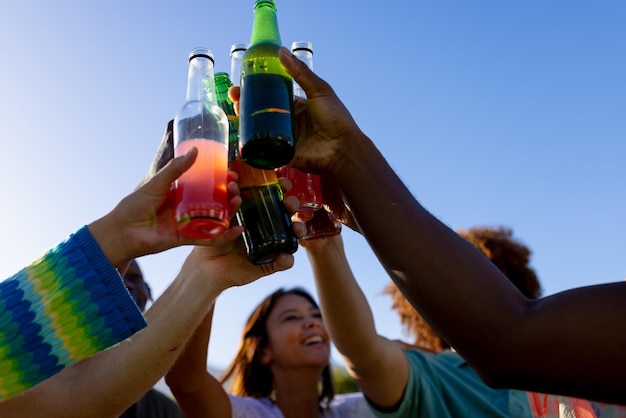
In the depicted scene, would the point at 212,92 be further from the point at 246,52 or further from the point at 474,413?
the point at 474,413

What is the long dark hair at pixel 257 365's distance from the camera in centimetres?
420

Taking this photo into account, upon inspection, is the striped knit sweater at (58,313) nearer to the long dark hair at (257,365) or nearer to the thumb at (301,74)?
the thumb at (301,74)

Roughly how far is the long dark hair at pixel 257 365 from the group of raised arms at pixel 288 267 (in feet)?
3.83

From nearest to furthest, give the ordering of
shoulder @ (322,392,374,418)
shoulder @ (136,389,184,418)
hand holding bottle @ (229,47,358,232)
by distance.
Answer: hand holding bottle @ (229,47,358,232), shoulder @ (136,389,184,418), shoulder @ (322,392,374,418)

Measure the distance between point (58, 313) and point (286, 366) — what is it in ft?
8.27

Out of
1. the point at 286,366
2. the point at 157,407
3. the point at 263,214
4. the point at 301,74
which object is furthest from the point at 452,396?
the point at 301,74

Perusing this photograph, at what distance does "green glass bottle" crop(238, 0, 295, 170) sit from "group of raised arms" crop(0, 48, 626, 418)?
71 millimetres

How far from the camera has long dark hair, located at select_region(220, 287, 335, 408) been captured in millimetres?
4195

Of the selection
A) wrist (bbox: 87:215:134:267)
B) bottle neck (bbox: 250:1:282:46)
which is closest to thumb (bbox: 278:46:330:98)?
bottle neck (bbox: 250:1:282:46)

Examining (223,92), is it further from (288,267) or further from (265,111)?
(288,267)

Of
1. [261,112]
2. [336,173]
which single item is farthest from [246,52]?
[336,173]

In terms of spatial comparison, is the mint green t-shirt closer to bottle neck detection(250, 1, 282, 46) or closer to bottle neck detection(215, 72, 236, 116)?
bottle neck detection(215, 72, 236, 116)

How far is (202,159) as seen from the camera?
75.0 inches

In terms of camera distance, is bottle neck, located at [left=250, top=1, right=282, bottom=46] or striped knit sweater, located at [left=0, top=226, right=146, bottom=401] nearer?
striped knit sweater, located at [left=0, top=226, right=146, bottom=401]
